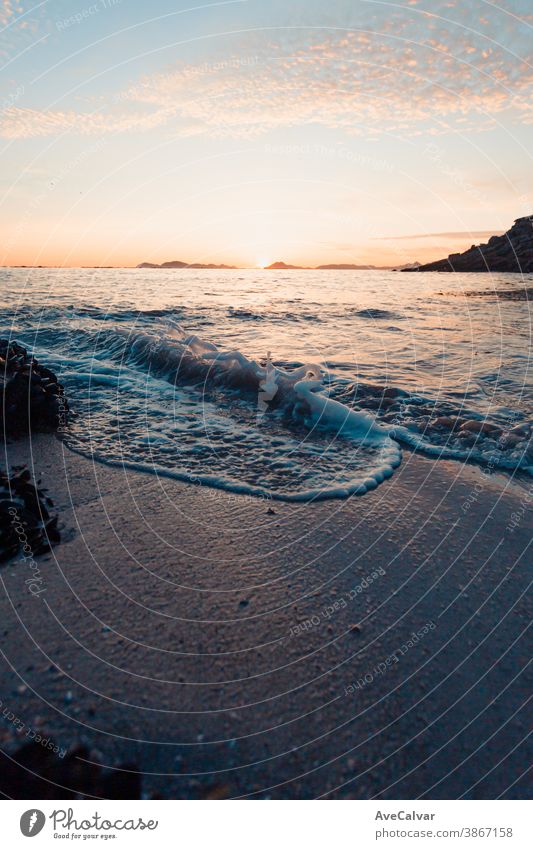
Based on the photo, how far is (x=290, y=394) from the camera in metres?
8.88

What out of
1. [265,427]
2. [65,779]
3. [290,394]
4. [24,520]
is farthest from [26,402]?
[65,779]

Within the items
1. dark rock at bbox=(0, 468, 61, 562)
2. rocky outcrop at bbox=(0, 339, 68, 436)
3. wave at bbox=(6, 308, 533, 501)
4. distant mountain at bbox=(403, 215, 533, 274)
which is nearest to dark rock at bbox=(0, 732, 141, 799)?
dark rock at bbox=(0, 468, 61, 562)

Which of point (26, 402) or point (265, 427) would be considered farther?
point (265, 427)

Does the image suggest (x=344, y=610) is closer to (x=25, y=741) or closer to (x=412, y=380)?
(x=25, y=741)

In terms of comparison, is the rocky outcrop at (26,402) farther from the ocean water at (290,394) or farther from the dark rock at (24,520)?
the dark rock at (24,520)

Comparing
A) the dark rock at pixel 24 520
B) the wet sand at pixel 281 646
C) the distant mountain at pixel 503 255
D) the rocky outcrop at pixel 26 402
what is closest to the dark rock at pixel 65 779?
the wet sand at pixel 281 646

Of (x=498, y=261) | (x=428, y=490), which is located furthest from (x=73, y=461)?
(x=498, y=261)

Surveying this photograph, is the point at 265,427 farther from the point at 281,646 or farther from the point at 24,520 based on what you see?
the point at 281,646

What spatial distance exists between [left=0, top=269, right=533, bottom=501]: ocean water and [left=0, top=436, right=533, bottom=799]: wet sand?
115 cm

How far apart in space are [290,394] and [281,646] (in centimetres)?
610

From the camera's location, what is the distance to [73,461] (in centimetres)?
609

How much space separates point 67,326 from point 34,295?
525 inches

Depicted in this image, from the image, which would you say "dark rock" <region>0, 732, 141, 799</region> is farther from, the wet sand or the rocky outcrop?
the rocky outcrop

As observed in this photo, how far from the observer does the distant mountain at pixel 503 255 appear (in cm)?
6462
